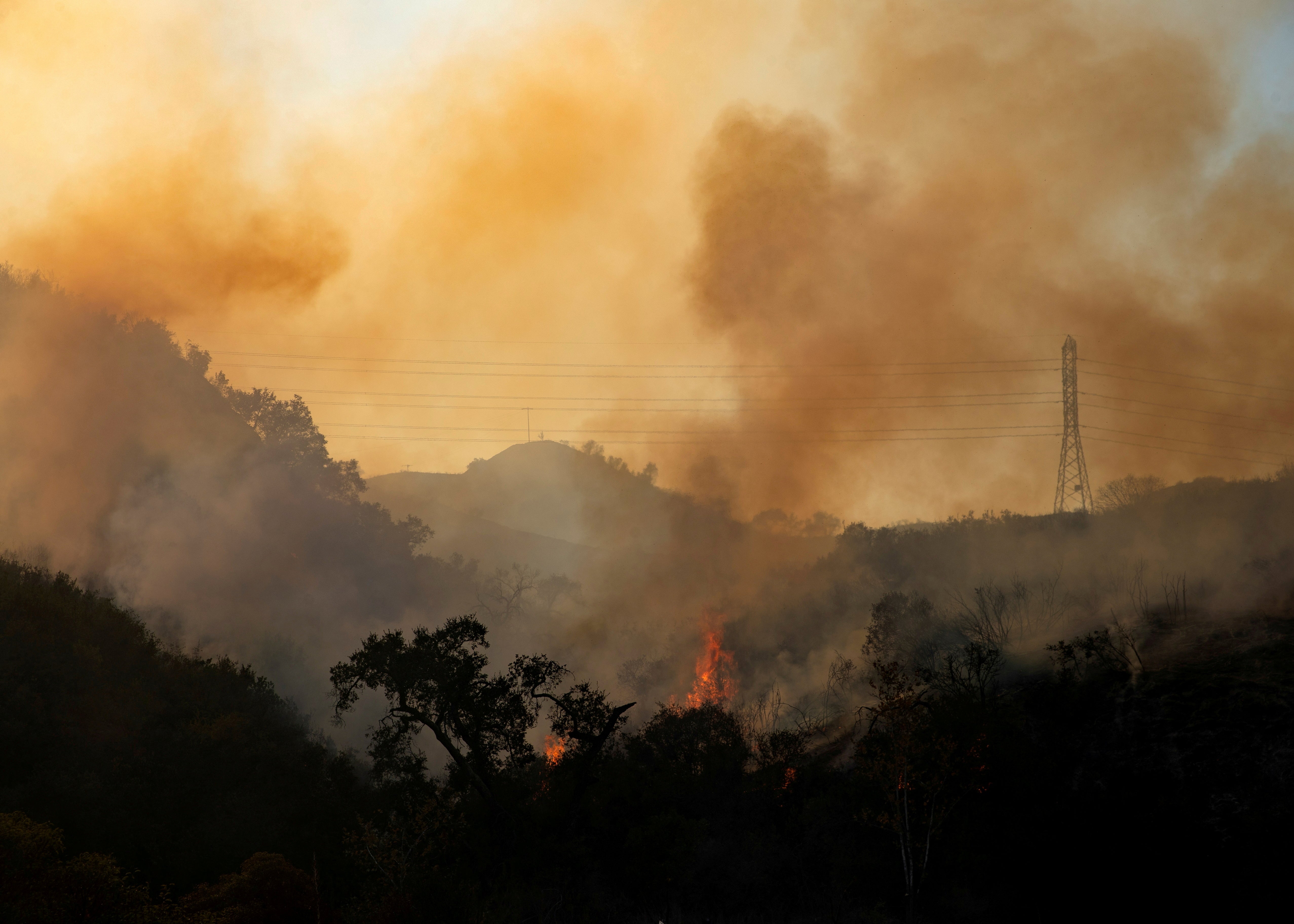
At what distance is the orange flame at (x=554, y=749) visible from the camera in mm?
49781

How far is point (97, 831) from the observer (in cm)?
4150

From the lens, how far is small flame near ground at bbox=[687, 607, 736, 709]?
245 feet

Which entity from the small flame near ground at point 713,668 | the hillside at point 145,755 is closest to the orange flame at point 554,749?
the hillside at point 145,755

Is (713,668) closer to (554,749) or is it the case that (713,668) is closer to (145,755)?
(554,749)

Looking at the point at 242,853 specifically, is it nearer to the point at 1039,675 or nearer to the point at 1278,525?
the point at 1039,675

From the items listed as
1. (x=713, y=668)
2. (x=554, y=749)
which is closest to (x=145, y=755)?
(x=554, y=749)

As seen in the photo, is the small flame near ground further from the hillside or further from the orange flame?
the hillside

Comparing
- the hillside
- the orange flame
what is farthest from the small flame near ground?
the hillside

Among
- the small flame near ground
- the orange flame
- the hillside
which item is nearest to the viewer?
the hillside

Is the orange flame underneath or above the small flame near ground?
underneath

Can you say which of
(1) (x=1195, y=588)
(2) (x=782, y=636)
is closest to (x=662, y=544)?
(2) (x=782, y=636)

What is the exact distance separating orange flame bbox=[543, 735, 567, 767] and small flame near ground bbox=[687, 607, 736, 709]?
10.7m

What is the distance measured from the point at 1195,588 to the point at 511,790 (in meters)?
43.3

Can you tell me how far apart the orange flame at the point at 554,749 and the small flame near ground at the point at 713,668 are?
10.7 metres
